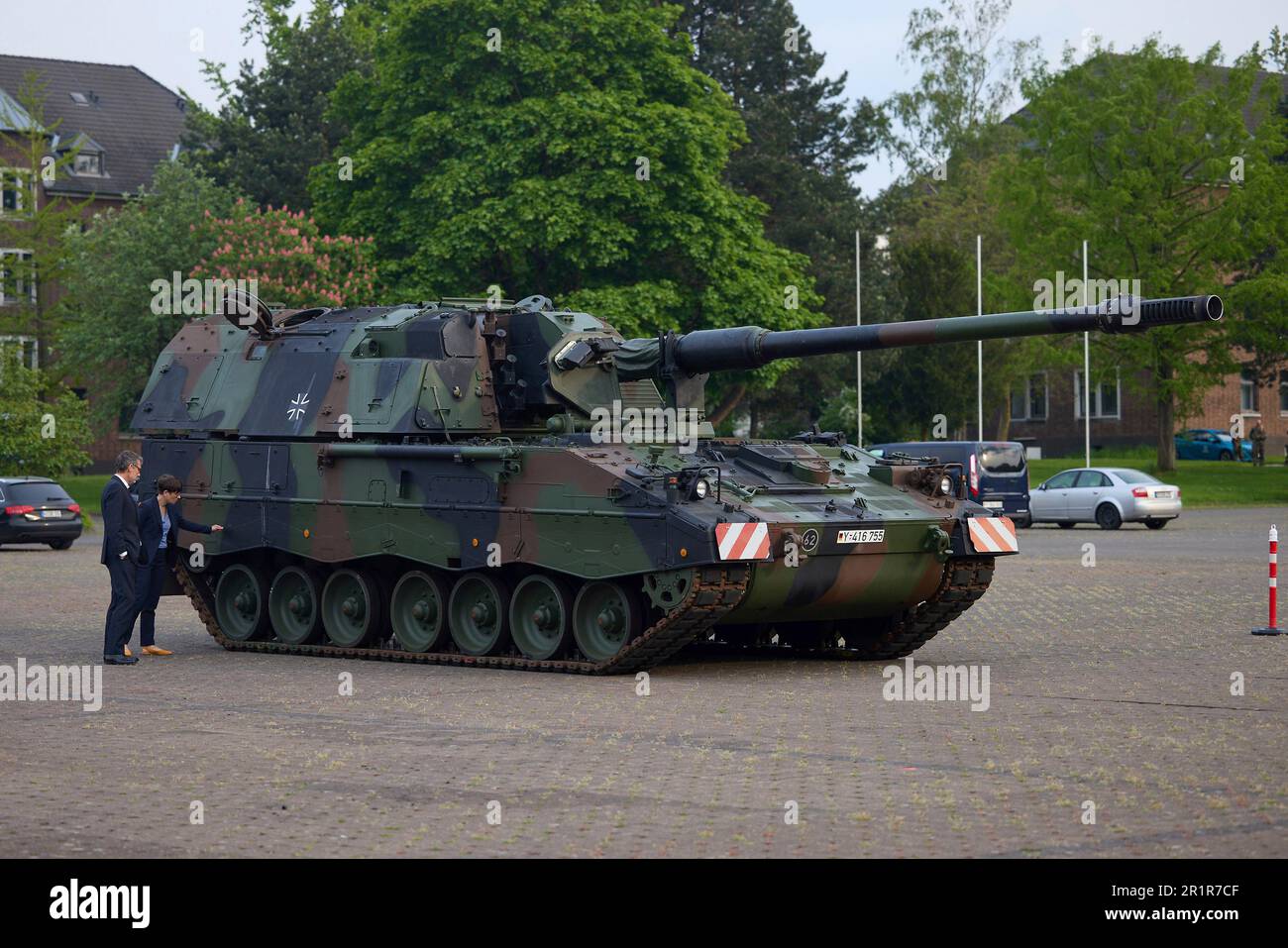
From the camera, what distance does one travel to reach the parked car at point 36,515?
37.8 metres

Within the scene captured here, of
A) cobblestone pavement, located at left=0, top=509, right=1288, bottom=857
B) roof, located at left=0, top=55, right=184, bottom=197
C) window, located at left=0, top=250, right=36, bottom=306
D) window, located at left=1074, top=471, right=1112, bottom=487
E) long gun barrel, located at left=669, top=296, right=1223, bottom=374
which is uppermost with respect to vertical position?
roof, located at left=0, top=55, right=184, bottom=197

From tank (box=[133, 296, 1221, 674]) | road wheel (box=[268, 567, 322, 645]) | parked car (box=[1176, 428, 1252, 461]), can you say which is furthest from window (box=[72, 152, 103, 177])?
road wheel (box=[268, 567, 322, 645])

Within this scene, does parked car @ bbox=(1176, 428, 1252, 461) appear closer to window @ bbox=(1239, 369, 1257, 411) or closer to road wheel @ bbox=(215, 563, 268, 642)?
window @ bbox=(1239, 369, 1257, 411)

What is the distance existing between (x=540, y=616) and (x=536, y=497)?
1.04m

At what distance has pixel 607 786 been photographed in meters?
10.3

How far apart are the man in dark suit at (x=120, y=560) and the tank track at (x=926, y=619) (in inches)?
198

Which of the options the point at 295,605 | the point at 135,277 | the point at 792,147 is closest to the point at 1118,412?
the point at 792,147

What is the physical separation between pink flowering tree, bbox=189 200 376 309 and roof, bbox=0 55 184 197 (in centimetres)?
3140

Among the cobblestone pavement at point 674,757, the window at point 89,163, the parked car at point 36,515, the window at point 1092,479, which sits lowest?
the cobblestone pavement at point 674,757

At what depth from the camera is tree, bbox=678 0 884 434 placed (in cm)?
6212

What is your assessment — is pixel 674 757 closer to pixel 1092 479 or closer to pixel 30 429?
pixel 1092 479

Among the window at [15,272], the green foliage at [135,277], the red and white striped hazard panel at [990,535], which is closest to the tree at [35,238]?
the window at [15,272]

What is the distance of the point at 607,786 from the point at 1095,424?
64425 millimetres

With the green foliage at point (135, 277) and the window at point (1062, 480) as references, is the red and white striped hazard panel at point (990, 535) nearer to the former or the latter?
the window at point (1062, 480)
